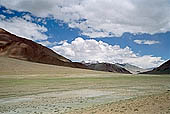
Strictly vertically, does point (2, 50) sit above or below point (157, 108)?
above

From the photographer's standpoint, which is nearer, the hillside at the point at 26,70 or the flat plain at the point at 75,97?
the flat plain at the point at 75,97

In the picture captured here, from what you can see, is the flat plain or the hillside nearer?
the flat plain

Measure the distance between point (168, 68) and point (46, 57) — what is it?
319 ft

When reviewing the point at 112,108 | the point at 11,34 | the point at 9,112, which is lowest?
the point at 9,112

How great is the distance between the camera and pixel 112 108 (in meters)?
12.8

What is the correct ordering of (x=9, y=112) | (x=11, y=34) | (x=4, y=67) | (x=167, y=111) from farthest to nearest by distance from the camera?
(x=11, y=34) < (x=4, y=67) < (x=9, y=112) < (x=167, y=111)

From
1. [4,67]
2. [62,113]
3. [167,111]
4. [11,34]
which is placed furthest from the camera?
[11,34]

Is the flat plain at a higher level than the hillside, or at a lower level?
lower

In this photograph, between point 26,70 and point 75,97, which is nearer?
point 75,97

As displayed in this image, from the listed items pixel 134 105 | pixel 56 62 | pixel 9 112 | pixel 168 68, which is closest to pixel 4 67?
pixel 56 62

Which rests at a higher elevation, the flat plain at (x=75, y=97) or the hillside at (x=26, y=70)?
the hillside at (x=26, y=70)

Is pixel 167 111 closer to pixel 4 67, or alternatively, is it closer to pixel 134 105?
pixel 134 105

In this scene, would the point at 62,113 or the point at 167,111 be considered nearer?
the point at 167,111

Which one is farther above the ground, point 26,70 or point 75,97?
point 26,70
